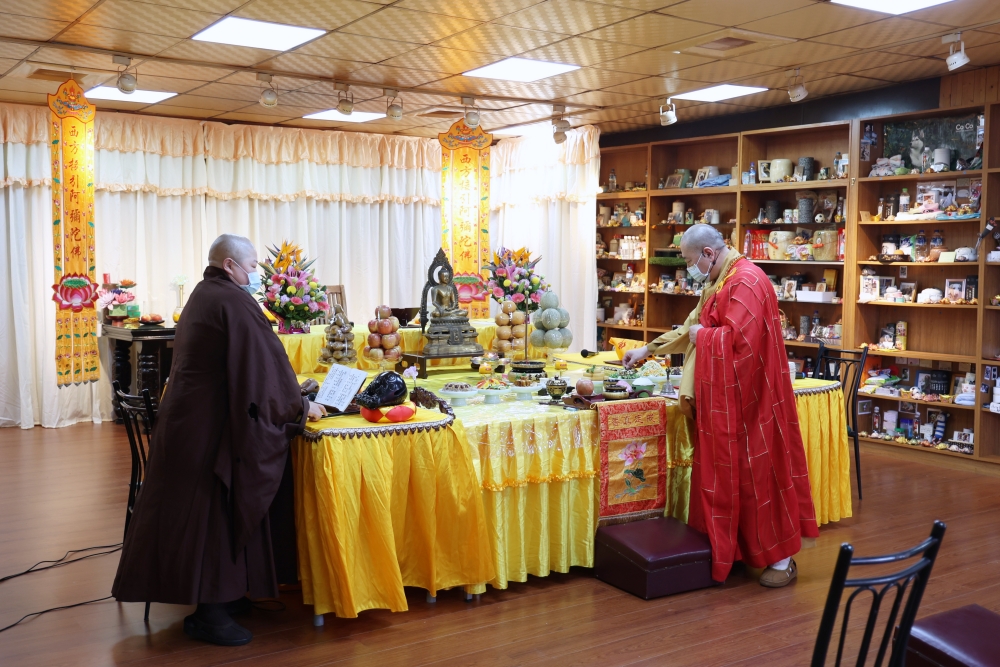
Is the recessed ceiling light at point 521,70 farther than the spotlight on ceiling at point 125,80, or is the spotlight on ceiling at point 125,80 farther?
the recessed ceiling light at point 521,70

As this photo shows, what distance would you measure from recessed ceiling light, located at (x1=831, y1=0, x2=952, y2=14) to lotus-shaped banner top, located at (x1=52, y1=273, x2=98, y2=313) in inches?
201

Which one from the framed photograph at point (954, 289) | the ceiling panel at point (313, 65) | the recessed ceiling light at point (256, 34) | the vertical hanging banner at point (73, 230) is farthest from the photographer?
the framed photograph at point (954, 289)

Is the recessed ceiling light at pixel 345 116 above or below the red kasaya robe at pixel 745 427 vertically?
above

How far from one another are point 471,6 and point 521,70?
1650 millimetres

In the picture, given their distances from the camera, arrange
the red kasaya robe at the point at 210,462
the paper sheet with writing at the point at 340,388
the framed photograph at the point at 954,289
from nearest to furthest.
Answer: the red kasaya robe at the point at 210,462, the paper sheet with writing at the point at 340,388, the framed photograph at the point at 954,289

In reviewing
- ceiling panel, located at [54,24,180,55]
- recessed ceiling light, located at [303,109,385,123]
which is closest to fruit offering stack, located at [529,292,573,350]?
ceiling panel, located at [54,24,180,55]

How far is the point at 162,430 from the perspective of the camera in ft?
11.0

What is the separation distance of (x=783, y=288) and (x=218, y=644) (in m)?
5.79

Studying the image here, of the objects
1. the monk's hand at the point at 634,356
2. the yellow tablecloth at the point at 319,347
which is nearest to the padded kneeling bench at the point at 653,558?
the monk's hand at the point at 634,356

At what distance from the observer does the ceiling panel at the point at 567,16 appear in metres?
4.68

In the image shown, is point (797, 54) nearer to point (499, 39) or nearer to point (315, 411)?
point (499, 39)

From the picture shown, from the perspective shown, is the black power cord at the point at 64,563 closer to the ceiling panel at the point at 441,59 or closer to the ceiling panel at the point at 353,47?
the ceiling panel at the point at 353,47

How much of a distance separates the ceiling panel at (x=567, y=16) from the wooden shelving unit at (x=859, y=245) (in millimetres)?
2866

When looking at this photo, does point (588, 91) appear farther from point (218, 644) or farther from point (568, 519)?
point (218, 644)
